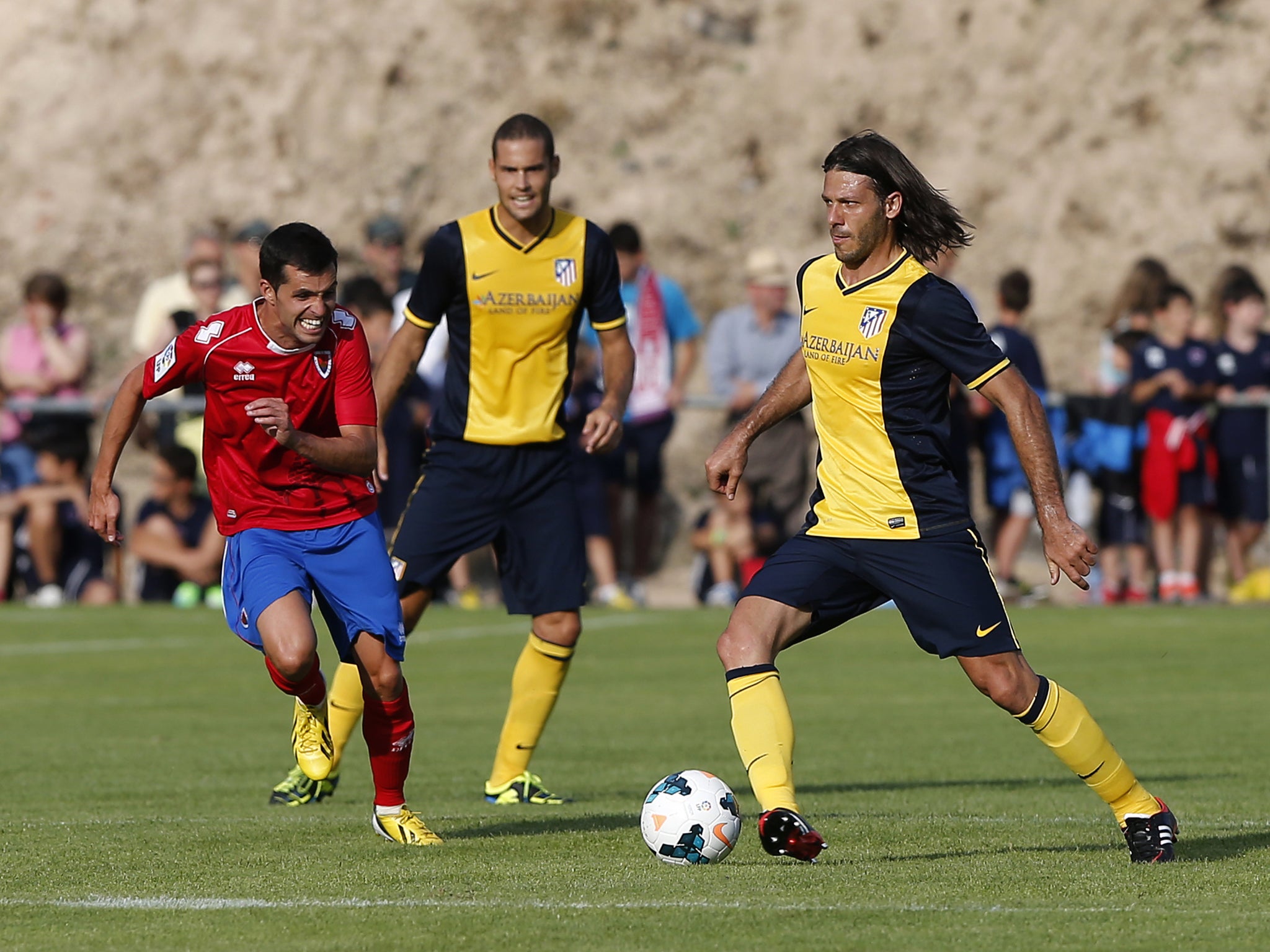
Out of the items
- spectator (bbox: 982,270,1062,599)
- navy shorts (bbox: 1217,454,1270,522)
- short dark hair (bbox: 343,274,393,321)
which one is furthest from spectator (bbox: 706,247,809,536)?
navy shorts (bbox: 1217,454,1270,522)

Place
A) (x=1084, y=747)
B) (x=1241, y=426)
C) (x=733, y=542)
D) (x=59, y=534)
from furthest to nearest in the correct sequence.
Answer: (x=59, y=534)
(x=733, y=542)
(x=1241, y=426)
(x=1084, y=747)

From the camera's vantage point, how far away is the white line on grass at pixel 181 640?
49.2ft

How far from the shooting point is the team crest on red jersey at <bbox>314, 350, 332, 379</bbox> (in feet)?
23.8

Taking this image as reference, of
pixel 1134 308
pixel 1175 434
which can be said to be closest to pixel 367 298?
pixel 1134 308

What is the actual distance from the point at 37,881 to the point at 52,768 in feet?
11.0

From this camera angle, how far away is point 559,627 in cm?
895

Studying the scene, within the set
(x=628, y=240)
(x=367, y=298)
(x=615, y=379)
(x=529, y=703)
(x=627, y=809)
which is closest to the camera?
(x=627, y=809)

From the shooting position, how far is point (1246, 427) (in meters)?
17.8

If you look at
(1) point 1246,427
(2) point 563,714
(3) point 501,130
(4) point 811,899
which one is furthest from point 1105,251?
(4) point 811,899

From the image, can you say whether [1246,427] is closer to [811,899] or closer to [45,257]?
[811,899]

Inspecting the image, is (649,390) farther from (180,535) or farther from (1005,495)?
(180,535)

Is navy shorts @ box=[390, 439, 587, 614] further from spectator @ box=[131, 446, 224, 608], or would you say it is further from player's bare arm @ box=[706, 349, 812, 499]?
spectator @ box=[131, 446, 224, 608]

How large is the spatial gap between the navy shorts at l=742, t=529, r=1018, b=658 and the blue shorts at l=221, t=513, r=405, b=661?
1.29 m

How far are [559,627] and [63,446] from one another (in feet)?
34.3
